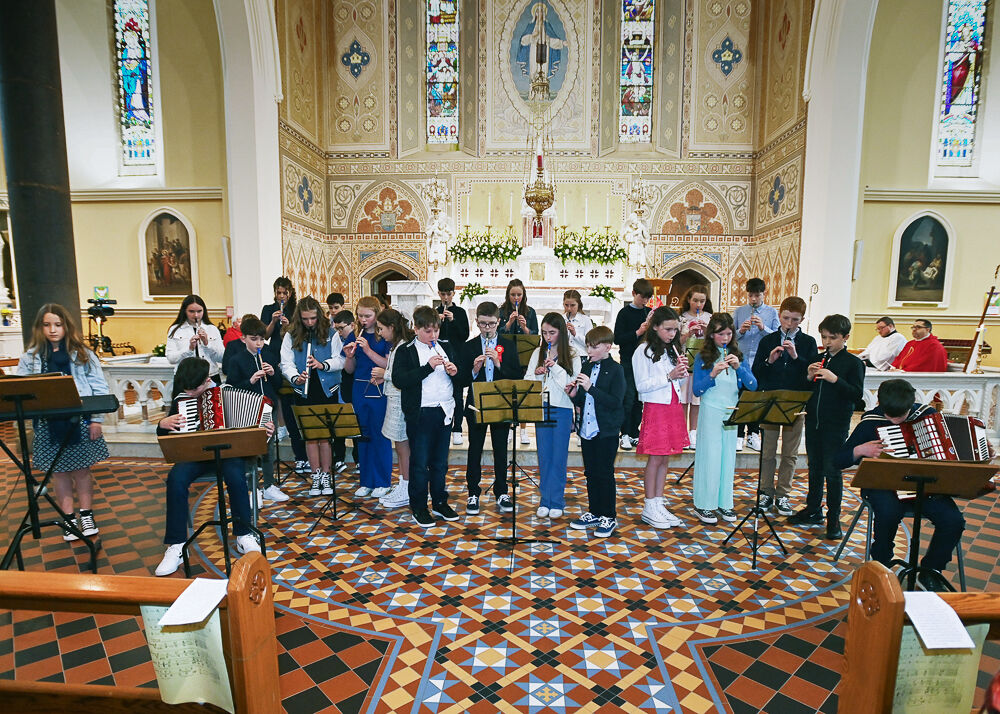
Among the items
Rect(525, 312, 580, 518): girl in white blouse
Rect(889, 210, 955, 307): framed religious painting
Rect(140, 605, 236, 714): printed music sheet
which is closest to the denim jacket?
Rect(140, 605, 236, 714): printed music sheet

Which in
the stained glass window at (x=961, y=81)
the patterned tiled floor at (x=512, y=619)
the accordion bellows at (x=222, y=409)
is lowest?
the patterned tiled floor at (x=512, y=619)

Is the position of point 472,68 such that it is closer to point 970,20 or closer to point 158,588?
point 970,20

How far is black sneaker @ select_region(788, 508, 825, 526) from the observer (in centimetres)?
466

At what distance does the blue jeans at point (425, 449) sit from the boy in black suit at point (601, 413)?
1243mm

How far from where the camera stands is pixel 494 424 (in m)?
4.64

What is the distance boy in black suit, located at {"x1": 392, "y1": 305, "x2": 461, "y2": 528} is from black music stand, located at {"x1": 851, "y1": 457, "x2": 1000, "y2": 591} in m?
2.98

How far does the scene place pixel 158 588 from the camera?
151 centimetres

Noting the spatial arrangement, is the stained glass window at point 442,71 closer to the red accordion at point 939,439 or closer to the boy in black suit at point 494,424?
the boy in black suit at point 494,424

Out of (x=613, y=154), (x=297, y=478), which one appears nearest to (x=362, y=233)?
(x=613, y=154)

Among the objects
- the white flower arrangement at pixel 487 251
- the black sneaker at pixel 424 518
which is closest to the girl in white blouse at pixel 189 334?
the black sneaker at pixel 424 518

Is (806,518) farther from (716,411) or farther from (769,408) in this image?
(769,408)

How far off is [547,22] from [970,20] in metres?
9.87

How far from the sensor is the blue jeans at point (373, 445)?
504 cm

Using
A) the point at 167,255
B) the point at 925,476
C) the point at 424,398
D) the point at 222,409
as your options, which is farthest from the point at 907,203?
the point at 167,255
